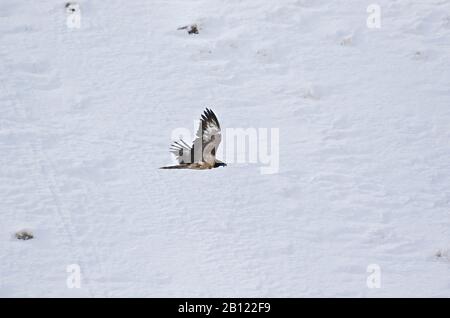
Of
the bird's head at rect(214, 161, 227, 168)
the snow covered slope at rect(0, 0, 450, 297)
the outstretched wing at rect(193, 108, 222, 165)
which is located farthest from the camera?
the bird's head at rect(214, 161, 227, 168)

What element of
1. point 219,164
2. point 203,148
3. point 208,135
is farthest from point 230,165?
point 208,135

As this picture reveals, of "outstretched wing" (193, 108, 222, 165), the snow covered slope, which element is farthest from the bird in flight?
the snow covered slope

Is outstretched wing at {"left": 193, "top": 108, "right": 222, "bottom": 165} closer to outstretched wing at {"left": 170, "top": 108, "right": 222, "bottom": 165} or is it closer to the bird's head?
outstretched wing at {"left": 170, "top": 108, "right": 222, "bottom": 165}

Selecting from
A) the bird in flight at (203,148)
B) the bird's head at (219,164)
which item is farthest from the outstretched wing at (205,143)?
the bird's head at (219,164)

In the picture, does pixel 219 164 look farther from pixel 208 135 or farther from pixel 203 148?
pixel 208 135

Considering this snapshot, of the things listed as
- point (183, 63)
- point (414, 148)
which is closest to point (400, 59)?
point (414, 148)

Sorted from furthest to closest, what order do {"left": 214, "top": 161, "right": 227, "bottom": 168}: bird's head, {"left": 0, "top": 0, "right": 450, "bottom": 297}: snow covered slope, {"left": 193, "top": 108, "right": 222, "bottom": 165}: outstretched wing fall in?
{"left": 214, "top": 161, "right": 227, "bottom": 168}: bird's head, {"left": 193, "top": 108, "right": 222, "bottom": 165}: outstretched wing, {"left": 0, "top": 0, "right": 450, "bottom": 297}: snow covered slope

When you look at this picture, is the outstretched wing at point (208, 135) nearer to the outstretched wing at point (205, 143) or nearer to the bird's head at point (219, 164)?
the outstretched wing at point (205, 143)
